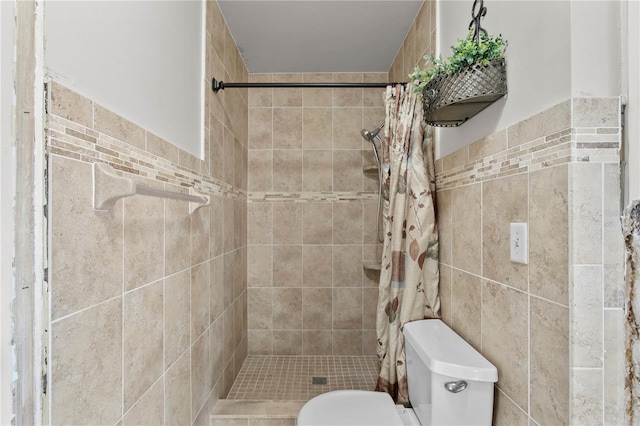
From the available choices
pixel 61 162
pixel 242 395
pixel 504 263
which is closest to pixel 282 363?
pixel 242 395

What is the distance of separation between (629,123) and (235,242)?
1790 millimetres

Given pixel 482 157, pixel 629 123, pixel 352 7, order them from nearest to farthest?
1. pixel 629 123
2. pixel 482 157
3. pixel 352 7

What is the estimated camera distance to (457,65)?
97 centimetres

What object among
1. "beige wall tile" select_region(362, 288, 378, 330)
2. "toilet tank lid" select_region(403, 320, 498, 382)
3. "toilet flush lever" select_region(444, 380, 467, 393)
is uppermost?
"toilet tank lid" select_region(403, 320, 498, 382)

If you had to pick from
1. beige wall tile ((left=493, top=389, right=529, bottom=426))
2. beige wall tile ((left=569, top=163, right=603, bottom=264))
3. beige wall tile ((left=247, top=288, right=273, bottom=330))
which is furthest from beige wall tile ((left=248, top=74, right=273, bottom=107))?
beige wall tile ((left=493, top=389, right=529, bottom=426))

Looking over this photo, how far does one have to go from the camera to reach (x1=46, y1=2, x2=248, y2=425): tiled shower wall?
0.64m

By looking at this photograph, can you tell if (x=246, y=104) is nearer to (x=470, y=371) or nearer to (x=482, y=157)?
(x=482, y=157)

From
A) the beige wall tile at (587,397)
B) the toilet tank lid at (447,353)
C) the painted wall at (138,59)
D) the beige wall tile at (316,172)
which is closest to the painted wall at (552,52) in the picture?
the beige wall tile at (587,397)

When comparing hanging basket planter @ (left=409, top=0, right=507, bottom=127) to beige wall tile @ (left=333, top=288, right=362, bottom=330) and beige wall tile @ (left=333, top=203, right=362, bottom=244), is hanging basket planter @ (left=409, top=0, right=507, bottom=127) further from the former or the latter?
beige wall tile @ (left=333, top=288, right=362, bottom=330)

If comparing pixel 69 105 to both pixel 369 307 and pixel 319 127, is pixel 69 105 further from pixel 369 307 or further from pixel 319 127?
pixel 369 307

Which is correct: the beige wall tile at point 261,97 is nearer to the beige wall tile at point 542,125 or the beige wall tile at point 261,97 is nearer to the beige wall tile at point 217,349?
the beige wall tile at point 217,349

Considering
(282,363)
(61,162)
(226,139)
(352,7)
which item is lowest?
(282,363)

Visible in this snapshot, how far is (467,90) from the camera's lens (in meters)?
0.95

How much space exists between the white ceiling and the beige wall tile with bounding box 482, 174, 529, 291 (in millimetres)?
1192
